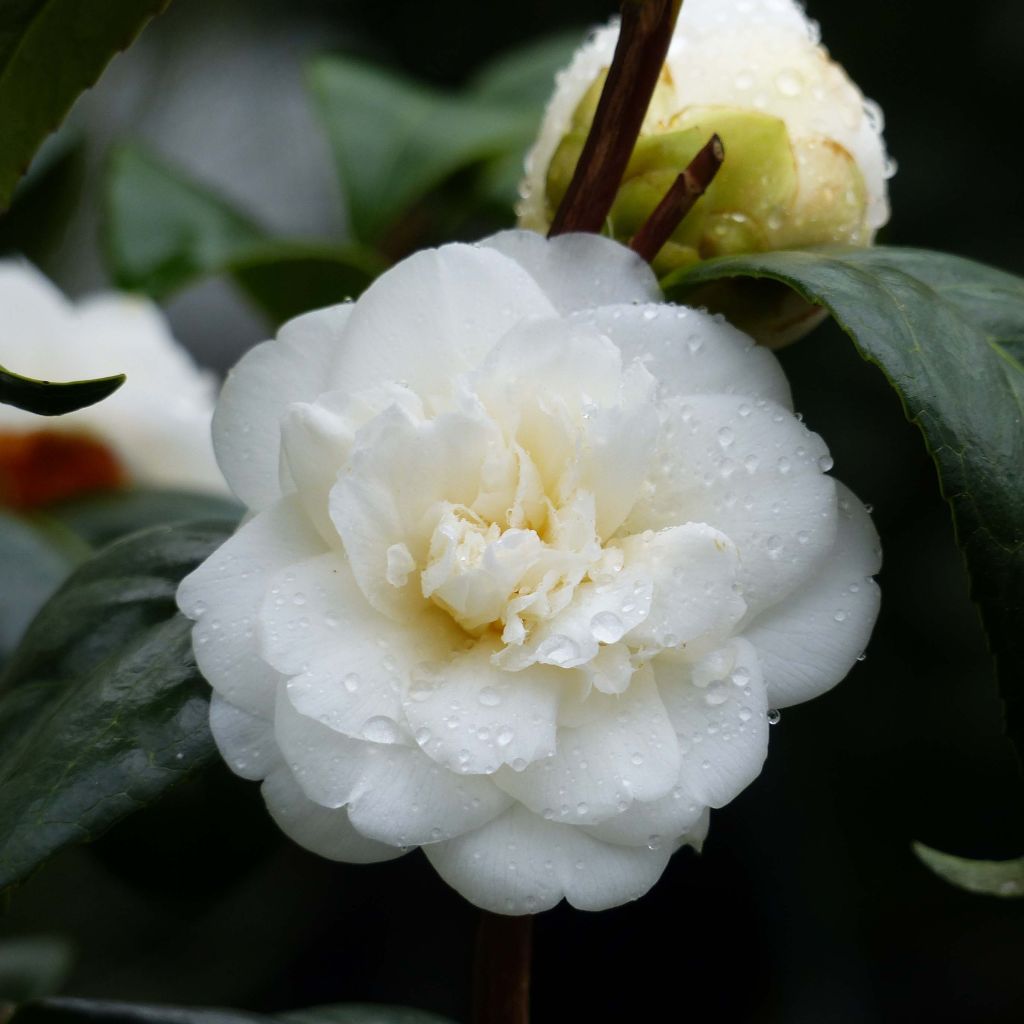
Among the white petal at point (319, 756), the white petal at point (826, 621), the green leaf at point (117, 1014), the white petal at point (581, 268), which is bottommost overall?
the green leaf at point (117, 1014)

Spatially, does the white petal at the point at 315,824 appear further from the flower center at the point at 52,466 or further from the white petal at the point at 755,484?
the flower center at the point at 52,466

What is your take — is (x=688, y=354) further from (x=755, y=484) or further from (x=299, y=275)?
(x=299, y=275)

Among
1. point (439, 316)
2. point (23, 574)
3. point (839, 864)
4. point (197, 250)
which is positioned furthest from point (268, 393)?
point (839, 864)

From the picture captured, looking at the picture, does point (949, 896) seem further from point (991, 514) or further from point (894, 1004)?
point (991, 514)

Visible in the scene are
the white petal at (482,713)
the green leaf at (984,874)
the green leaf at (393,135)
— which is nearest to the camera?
the white petal at (482,713)

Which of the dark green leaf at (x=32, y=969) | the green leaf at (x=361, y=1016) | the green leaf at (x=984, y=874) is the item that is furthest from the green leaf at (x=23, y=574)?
the green leaf at (x=984, y=874)
